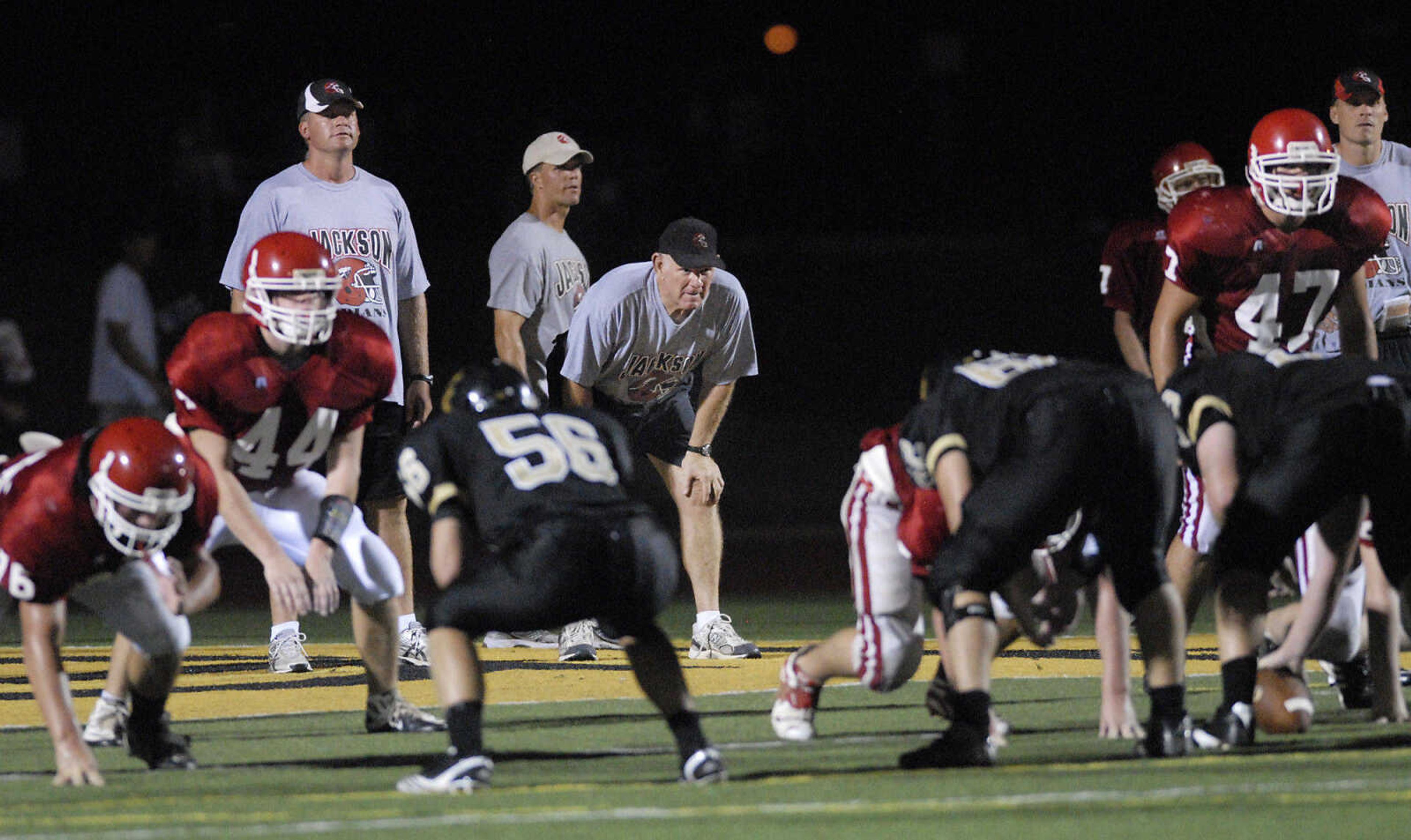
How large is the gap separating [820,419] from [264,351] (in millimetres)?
10036

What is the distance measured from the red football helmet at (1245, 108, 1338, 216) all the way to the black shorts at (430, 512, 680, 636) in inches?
97.0

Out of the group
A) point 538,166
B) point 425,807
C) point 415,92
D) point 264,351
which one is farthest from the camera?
point 415,92

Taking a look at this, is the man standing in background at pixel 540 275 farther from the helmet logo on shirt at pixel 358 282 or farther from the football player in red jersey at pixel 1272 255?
the football player in red jersey at pixel 1272 255

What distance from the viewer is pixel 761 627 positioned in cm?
961

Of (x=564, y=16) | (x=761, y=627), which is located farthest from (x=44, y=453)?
(x=564, y=16)

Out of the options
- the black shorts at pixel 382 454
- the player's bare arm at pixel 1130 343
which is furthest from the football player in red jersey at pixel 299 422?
the player's bare arm at pixel 1130 343

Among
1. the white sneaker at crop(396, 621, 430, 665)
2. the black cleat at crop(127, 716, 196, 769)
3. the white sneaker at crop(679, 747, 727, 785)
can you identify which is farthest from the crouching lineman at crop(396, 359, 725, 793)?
the white sneaker at crop(396, 621, 430, 665)

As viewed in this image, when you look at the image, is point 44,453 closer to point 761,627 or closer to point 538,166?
point 538,166

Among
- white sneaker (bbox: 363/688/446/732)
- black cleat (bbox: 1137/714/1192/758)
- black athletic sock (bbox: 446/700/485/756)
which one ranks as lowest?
white sneaker (bbox: 363/688/446/732)

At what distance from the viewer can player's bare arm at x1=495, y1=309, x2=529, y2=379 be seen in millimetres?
8688

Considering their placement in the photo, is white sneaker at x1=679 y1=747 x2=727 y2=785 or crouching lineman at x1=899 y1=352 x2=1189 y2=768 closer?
white sneaker at x1=679 y1=747 x2=727 y2=785

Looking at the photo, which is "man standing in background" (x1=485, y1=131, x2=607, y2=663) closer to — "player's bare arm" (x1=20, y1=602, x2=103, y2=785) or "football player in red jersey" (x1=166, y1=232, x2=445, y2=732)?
"football player in red jersey" (x1=166, y1=232, x2=445, y2=732)

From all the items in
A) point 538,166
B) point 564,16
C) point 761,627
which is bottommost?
point 761,627

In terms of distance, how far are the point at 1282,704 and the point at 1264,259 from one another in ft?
4.65
